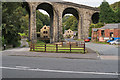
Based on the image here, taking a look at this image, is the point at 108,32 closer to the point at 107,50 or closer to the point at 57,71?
the point at 107,50

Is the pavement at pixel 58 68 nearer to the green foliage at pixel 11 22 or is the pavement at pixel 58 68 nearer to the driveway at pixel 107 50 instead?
the driveway at pixel 107 50

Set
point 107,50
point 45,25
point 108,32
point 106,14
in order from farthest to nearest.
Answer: point 45,25
point 106,14
point 108,32
point 107,50

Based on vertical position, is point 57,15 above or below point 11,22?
above

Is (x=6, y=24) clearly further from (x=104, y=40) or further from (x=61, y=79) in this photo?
(x=104, y=40)

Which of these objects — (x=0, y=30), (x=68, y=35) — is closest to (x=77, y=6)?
(x=0, y=30)

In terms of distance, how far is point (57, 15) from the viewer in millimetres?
47312

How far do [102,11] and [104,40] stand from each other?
22320mm

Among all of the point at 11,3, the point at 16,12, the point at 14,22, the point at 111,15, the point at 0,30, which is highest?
the point at 111,15

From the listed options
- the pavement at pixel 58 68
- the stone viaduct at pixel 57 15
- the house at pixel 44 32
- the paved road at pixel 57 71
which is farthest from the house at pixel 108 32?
the house at pixel 44 32

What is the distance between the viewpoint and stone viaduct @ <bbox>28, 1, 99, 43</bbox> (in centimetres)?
4142

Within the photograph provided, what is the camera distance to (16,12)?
76.2 ft

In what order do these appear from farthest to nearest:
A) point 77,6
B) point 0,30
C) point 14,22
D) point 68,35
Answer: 1. point 68,35
2. point 77,6
3. point 14,22
4. point 0,30

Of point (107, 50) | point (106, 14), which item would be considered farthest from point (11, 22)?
point (106, 14)

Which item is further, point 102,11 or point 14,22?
point 102,11
